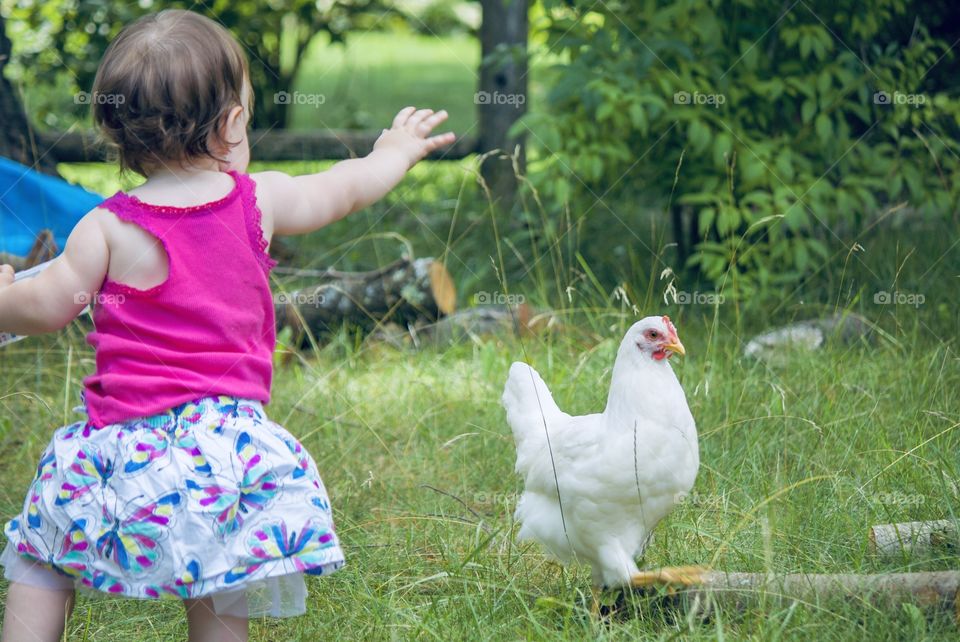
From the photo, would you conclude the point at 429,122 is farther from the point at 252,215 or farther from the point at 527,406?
the point at 527,406

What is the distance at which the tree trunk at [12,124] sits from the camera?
4.21 meters

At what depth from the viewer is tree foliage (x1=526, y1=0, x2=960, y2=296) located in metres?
3.79

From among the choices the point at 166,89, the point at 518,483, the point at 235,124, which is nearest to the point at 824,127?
the point at 518,483

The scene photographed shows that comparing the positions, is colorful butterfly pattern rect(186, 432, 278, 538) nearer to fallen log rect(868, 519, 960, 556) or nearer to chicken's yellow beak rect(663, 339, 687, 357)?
chicken's yellow beak rect(663, 339, 687, 357)

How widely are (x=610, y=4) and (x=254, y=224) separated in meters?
2.95

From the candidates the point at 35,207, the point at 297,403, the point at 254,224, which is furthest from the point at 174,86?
the point at 35,207

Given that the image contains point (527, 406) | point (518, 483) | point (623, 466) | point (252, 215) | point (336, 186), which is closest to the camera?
point (252, 215)

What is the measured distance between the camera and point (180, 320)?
1688mm

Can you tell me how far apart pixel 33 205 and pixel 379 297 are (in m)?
1.27

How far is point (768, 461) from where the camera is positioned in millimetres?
2684

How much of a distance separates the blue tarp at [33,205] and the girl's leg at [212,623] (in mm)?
2202

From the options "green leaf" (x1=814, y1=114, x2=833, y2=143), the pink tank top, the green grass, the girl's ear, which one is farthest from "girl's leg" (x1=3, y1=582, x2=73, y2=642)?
"green leaf" (x1=814, y1=114, x2=833, y2=143)

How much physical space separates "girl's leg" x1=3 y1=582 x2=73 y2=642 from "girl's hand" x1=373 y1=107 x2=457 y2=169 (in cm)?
96

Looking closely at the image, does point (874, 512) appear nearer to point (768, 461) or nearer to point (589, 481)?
point (768, 461)
